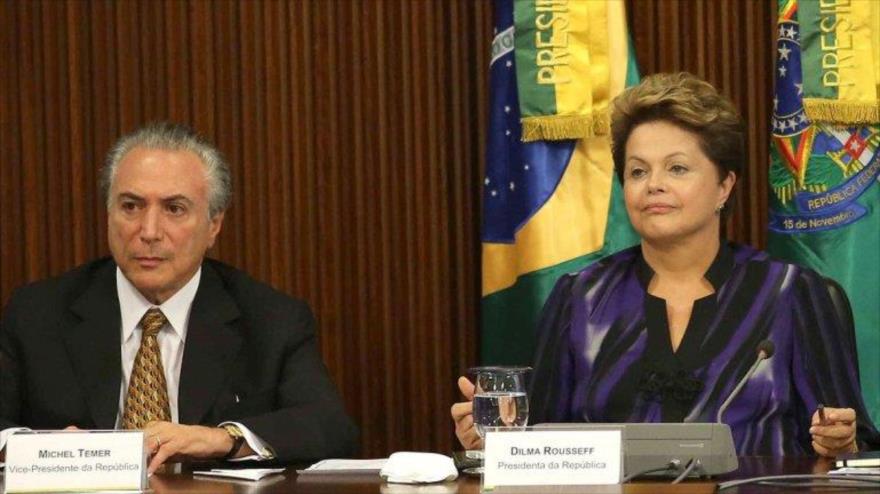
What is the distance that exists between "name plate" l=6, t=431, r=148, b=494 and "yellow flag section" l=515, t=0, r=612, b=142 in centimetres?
198

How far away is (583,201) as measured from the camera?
4062mm

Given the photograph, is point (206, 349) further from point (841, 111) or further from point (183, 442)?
point (841, 111)

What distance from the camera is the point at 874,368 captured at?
150 inches

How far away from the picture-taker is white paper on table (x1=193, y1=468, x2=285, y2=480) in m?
2.54

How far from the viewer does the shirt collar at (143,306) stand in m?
3.32

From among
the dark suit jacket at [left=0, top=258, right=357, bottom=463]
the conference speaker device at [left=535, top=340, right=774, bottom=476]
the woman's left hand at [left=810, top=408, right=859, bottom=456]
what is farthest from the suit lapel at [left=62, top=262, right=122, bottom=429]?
the woman's left hand at [left=810, top=408, right=859, bottom=456]

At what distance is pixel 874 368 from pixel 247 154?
2.01 meters

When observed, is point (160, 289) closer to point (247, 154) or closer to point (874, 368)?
point (247, 154)

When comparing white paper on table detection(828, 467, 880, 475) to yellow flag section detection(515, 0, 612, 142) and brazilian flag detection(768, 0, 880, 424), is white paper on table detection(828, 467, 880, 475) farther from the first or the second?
yellow flag section detection(515, 0, 612, 142)

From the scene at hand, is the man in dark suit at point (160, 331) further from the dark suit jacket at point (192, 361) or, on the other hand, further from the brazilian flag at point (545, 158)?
the brazilian flag at point (545, 158)

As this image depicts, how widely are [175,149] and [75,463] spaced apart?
1.22 meters

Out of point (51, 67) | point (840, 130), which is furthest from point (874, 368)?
point (51, 67)

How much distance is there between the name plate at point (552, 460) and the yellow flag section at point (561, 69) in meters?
1.86

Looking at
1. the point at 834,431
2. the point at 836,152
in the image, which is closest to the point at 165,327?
the point at 834,431
